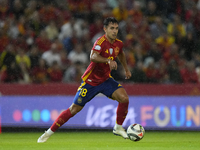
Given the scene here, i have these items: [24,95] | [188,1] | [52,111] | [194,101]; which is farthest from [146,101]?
[188,1]

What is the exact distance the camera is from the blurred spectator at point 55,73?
1157 centimetres

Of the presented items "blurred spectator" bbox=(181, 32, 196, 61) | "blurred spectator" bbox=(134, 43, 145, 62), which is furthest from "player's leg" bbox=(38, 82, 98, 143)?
"blurred spectator" bbox=(181, 32, 196, 61)

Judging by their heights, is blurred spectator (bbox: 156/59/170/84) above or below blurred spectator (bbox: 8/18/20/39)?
below

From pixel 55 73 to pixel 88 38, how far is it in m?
2.14

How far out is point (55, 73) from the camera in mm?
11586

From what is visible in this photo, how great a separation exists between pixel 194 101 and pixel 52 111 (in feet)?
12.5

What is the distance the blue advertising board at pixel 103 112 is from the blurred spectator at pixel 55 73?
884 millimetres

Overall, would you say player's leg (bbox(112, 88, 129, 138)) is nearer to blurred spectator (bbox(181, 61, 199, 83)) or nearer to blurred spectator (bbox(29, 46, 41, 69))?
blurred spectator (bbox(181, 61, 199, 83))

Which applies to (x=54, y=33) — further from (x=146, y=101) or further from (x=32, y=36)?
(x=146, y=101)

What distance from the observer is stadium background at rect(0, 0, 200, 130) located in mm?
10664

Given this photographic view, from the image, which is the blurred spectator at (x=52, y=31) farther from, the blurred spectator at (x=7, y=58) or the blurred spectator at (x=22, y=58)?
the blurred spectator at (x=7, y=58)

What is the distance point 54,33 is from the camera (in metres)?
13.4

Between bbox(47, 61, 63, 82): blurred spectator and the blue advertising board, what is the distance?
0.88 meters

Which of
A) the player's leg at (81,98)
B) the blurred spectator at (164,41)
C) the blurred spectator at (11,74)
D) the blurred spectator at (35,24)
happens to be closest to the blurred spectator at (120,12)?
the blurred spectator at (164,41)
